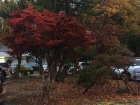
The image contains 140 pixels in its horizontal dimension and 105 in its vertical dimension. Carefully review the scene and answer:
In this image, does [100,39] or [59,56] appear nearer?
[59,56]

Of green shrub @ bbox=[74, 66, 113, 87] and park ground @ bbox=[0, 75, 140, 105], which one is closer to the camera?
park ground @ bbox=[0, 75, 140, 105]

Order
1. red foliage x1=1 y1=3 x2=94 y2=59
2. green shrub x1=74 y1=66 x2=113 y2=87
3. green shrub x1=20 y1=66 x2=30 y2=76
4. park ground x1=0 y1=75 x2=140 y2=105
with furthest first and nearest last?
1. green shrub x1=20 y1=66 x2=30 y2=76
2. green shrub x1=74 y1=66 x2=113 y2=87
3. park ground x1=0 y1=75 x2=140 y2=105
4. red foliage x1=1 y1=3 x2=94 y2=59

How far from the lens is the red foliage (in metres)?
7.05

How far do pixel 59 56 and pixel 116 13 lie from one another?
14.3m

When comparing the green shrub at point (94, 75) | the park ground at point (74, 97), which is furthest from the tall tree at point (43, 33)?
the park ground at point (74, 97)

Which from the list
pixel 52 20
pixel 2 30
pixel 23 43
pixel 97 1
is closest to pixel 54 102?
pixel 23 43

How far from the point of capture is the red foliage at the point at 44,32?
7051 millimetres

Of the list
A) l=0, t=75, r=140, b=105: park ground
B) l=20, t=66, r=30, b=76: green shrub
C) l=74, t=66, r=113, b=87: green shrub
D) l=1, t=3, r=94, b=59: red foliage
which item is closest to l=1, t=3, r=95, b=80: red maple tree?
l=1, t=3, r=94, b=59: red foliage

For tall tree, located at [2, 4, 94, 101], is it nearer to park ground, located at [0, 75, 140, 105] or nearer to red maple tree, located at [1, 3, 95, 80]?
red maple tree, located at [1, 3, 95, 80]

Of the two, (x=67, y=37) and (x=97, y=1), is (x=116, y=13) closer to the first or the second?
(x=97, y=1)

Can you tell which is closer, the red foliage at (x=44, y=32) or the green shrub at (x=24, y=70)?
the red foliage at (x=44, y=32)

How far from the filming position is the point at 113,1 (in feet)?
67.7

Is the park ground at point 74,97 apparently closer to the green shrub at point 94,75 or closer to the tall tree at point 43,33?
the green shrub at point 94,75

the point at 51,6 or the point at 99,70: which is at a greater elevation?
the point at 51,6
